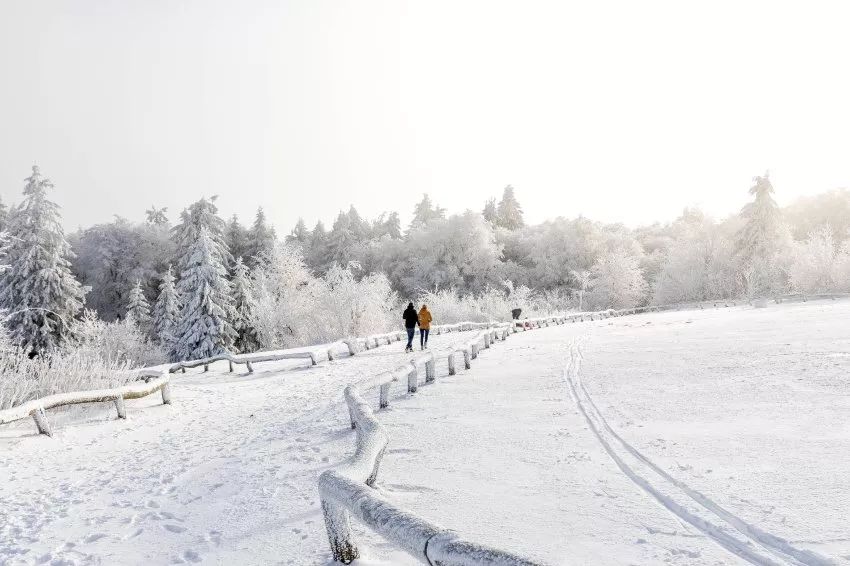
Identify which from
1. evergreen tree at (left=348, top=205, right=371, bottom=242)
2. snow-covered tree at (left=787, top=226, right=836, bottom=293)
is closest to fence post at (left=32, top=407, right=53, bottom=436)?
snow-covered tree at (left=787, top=226, right=836, bottom=293)

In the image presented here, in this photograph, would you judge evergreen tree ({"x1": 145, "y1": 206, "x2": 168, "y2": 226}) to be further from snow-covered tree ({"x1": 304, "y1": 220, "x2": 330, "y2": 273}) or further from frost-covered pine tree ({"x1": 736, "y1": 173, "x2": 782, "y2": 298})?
frost-covered pine tree ({"x1": 736, "y1": 173, "x2": 782, "y2": 298})

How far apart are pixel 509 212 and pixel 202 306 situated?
64907 millimetres

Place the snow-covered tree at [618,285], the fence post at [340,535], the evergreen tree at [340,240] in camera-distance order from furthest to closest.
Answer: the evergreen tree at [340,240] → the snow-covered tree at [618,285] → the fence post at [340,535]

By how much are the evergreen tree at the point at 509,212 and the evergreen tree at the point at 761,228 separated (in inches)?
1638

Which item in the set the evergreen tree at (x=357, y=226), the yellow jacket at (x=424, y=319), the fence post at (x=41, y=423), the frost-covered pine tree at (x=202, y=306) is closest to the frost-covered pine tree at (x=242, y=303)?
the frost-covered pine tree at (x=202, y=306)

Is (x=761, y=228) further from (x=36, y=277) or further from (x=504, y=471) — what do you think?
(x=36, y=277)

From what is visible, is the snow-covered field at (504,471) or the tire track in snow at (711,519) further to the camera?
the snow-covered field at (504,471)

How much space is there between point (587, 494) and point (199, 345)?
36884mm

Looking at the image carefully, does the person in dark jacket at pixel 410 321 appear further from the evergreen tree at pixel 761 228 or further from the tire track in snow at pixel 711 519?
the evergreen tree at pixel 761 228

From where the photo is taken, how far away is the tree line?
30.4m

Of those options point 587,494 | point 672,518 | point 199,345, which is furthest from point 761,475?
point 199,345

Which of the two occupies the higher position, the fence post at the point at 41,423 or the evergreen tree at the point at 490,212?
the evergreen tree at the point at 490,212

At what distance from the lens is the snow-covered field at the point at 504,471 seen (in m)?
4.02

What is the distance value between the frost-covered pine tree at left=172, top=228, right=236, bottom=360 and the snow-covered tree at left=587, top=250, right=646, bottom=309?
Answer: 41.4 m
